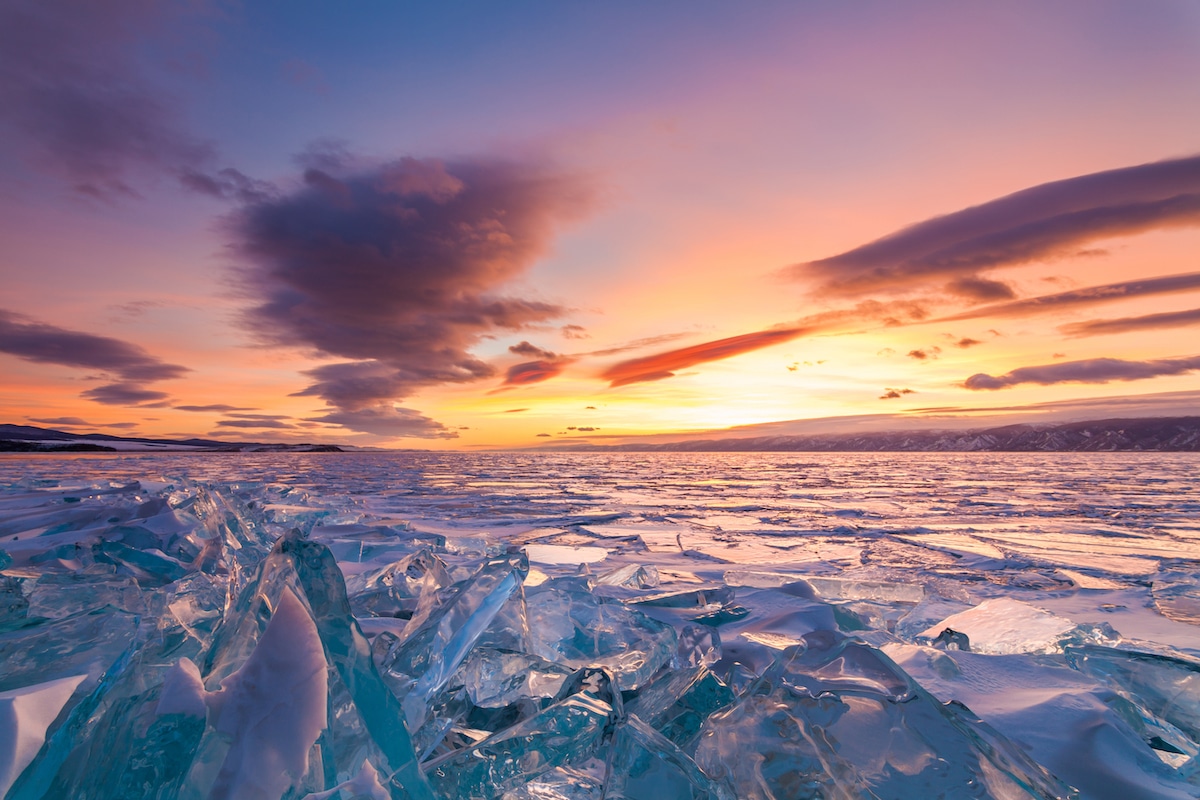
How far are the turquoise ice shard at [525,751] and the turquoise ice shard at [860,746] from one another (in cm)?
23

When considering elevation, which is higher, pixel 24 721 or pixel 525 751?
pixel 24 721

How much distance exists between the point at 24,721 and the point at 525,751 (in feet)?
3.04

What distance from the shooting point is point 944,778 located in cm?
96

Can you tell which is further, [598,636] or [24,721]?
[598,636]

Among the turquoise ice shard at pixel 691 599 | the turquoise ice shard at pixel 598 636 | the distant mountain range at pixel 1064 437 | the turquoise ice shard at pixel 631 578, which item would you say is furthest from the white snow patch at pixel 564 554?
the distant mountain range at pixel 1064 437

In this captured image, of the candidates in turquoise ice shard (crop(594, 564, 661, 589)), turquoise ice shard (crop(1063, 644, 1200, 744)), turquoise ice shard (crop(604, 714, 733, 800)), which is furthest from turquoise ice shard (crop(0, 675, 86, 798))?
turquoise ice shard (crop(1063, 644, 1200, 744))

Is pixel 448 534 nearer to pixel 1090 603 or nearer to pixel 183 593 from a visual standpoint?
pixel 183 593

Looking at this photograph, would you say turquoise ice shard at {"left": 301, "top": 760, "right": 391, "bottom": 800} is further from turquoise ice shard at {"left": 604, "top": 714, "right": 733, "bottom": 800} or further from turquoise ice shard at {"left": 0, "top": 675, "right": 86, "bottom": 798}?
turquoise ice shard at {"left": 0, "top": 675, "right": 86, "bottom": 798}

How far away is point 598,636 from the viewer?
1.89 meters

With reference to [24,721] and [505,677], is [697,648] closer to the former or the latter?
[505,677]

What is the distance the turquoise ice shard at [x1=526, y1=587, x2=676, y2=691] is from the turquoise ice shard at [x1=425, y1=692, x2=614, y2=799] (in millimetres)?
486

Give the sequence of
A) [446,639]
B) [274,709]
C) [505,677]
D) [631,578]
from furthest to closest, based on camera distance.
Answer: [631,578] < [446,639] < [505,677] < [274,709]

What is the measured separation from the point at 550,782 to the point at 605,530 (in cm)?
474

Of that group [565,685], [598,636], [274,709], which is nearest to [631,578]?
[598,636]
